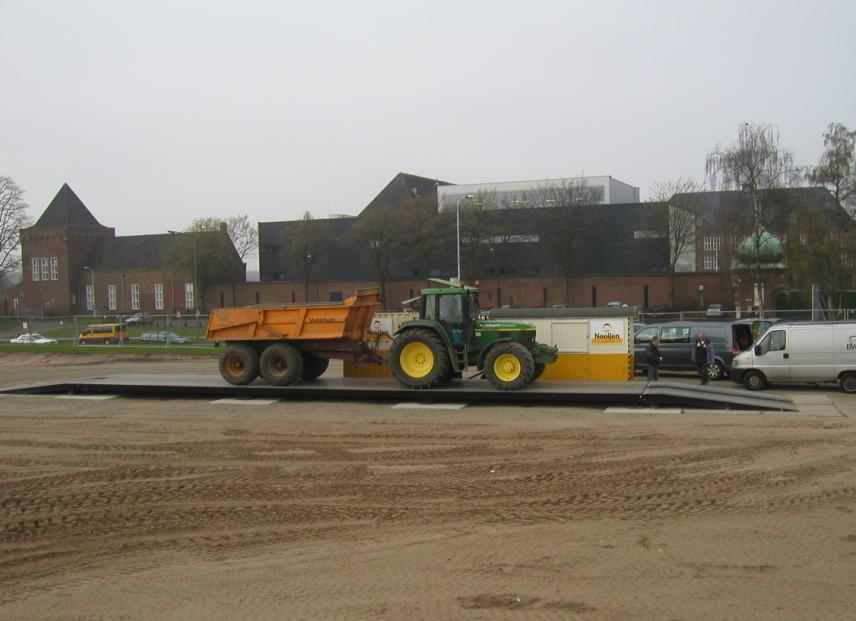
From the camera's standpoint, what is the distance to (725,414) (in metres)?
14.3

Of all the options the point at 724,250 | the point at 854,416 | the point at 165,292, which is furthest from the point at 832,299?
the point at 165,292

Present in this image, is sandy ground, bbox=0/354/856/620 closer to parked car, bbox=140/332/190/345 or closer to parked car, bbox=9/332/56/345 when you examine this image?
parked car, bbox=140/332/190/345

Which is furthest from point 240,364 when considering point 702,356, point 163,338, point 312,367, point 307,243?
point 307,243

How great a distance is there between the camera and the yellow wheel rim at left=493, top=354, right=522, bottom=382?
1579 centimetres


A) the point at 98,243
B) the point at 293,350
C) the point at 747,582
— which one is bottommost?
the point at 747,582

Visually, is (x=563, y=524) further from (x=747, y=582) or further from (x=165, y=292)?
(x=165, y=292)

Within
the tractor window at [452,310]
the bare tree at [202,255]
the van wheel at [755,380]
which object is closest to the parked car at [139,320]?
the bare tree at [202,255]

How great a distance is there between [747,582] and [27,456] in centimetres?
938

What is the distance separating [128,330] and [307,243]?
27799 millimetres

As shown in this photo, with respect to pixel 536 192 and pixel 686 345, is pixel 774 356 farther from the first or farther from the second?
pixel 536 192

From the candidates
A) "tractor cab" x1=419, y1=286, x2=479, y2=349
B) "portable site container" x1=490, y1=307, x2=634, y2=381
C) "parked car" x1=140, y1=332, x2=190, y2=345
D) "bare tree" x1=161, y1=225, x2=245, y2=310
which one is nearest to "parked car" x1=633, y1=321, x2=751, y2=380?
"portable site container" x1=490, y1=307, x2=634, y2=381

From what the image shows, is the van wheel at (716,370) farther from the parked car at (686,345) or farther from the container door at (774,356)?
the container door at (774,356)

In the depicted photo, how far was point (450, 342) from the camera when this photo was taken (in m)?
16.3

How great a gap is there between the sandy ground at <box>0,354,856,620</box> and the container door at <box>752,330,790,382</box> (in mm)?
5933
